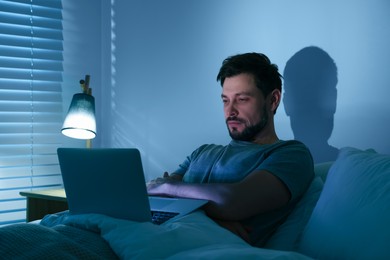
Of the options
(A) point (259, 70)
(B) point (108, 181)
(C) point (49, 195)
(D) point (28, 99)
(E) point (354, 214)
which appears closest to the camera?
(E) point (354, 214)

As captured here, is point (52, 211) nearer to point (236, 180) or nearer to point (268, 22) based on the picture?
point (236, 180)

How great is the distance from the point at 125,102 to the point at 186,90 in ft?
1.80

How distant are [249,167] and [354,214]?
552mm

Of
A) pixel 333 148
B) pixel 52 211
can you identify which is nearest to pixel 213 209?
pixel 333 148

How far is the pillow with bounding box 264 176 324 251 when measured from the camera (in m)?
1.19

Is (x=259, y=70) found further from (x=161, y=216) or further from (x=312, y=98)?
(x=161, y=216)

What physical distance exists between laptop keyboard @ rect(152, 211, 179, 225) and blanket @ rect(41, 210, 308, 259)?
209mm

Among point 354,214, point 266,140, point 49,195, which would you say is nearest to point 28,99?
point 49,195

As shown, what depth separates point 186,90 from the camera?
222 centimetres

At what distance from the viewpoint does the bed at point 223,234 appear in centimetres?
76

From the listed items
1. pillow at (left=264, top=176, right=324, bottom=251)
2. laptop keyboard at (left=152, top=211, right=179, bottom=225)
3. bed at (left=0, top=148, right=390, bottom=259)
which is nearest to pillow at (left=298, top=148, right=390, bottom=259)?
bed at (left=0, top=148, right=390, bottom=259)

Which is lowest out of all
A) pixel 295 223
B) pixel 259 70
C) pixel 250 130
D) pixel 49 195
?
pixel 49 195

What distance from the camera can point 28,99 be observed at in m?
2.51

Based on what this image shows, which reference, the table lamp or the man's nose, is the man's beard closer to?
the man's nose
